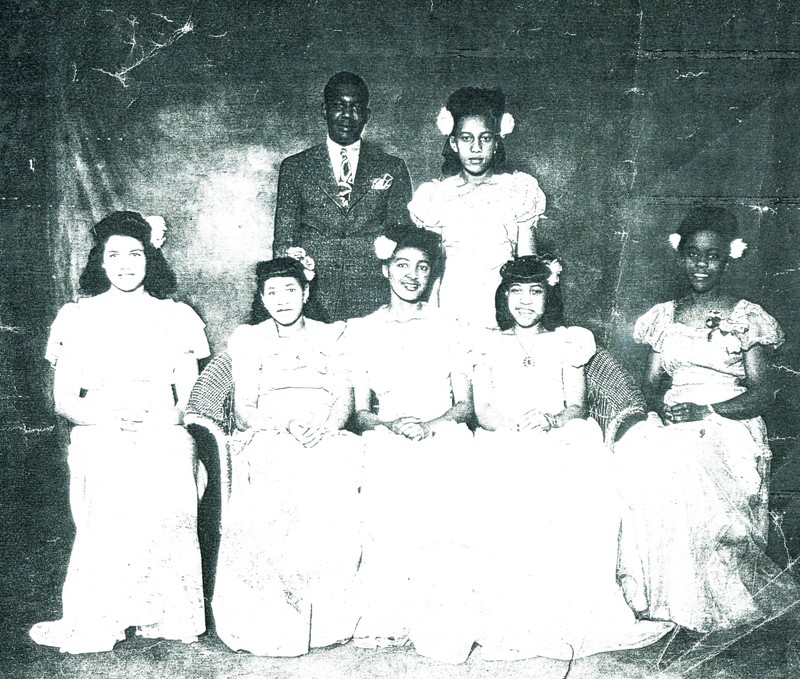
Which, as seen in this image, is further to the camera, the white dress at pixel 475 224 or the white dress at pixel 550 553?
the white dress at pixel 475 224

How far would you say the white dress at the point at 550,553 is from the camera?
304 centimetres

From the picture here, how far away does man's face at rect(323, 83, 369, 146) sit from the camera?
3.61 meters

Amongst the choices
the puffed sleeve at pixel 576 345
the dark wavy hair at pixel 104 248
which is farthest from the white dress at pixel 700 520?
the dark wavy hair at pixel 104 248

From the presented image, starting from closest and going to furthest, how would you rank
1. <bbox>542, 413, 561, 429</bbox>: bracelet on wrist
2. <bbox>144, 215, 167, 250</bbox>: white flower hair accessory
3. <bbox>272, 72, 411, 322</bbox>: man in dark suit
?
<bbox>542, 413, 561, 429</bbox>: bracelet on wrist < <bbox>144, 215, 167, 250</bbox>: white flower hair accessory < <bbox>272, 72, 411, 322</bbox>: man in dark suit

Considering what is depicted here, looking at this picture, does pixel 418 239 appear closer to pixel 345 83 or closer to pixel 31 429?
pixel 345 83

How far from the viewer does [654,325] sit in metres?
3.68

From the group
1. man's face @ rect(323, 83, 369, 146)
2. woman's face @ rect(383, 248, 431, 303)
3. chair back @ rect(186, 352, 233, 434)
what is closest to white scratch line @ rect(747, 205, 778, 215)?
woman's face @ rect(383, 248, 431, 303)

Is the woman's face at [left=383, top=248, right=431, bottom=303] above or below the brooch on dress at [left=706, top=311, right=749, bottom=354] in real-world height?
above

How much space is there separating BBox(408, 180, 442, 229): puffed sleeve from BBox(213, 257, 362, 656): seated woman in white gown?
0.83m

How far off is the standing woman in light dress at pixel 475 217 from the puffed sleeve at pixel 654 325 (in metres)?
0.58

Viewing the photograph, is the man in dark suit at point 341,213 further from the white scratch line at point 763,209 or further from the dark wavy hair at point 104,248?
the white scratch line at point 763,209

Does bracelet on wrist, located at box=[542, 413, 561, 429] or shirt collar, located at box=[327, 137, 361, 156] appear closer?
bracelet on wrist, located at box=[542, 413, 561, 429]

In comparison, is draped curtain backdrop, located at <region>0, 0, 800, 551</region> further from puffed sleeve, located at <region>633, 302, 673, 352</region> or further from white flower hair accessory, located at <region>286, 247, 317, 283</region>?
white flower hair accessory, located at <region>286, 247, 317, 283</region>

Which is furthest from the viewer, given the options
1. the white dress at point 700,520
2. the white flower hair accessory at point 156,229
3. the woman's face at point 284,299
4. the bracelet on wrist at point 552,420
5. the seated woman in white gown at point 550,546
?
the white flower hair accessory at point 156,229
